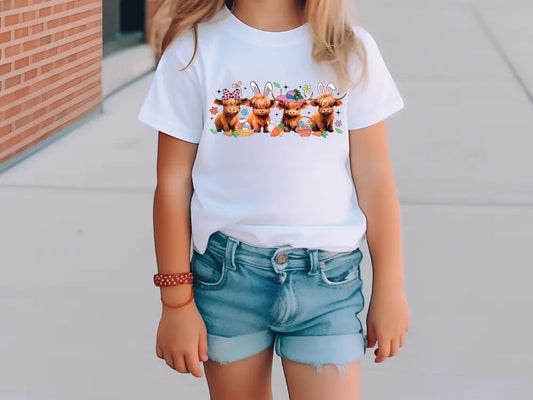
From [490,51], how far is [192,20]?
835cm

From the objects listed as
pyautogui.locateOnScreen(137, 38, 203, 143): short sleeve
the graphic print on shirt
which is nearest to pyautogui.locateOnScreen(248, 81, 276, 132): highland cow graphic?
the graphic print on shirt

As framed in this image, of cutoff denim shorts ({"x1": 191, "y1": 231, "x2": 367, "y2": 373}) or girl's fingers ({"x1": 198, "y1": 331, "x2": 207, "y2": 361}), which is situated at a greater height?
cutoff denim shorts ({"x1": 191, "y1": 231, "x2": 367, "y2": 373})

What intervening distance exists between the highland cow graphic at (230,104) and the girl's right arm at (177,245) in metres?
0.10

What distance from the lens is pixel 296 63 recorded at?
6.86ft

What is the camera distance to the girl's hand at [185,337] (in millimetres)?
2107

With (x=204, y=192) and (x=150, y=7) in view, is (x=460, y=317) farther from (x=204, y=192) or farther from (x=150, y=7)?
(x=150, y=7)

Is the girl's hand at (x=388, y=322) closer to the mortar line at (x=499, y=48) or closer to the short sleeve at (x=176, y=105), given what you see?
the short sleeve at (x=176, y=105)

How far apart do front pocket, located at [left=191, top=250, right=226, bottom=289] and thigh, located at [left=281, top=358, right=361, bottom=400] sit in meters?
0.22

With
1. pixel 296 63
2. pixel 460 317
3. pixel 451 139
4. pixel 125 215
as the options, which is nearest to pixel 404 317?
pixel 296 63

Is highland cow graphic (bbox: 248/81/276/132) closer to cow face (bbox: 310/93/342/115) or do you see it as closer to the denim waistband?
cow face (bbox: 310/93/342/115)

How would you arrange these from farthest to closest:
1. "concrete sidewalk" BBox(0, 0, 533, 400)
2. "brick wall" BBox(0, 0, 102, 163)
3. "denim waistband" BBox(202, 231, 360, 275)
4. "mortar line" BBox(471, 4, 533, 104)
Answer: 1. "mortar line" BBox(471, 4, 533, 104)
2. "brick wall" BBox(0, 0, 102, 163)
3. "concrete sidewalk" BBox(0, 0, 533, 400)
4. "denim waistband" BBox(202, 231, 360, 275)

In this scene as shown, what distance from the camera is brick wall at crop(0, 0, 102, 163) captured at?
5.78 metres

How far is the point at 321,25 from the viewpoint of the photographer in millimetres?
2086

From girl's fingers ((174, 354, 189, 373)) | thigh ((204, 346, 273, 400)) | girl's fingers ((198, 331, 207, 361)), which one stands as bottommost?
thigh ((204, 346, 273, 400))
